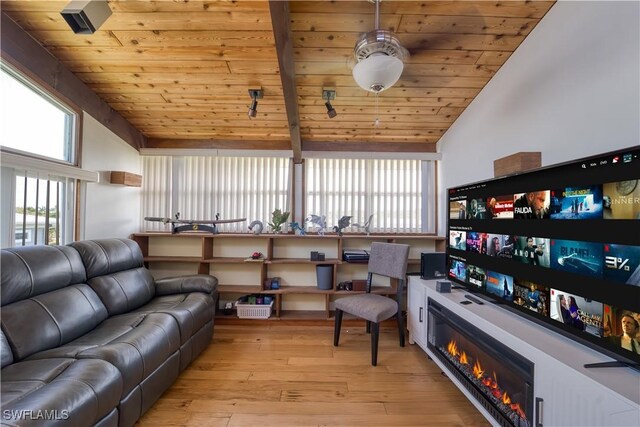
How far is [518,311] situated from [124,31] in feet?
11.0

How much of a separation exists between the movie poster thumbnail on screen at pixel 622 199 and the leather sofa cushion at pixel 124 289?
3.15 metres

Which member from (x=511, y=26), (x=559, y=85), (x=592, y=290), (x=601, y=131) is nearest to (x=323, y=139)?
(x=511, y=26)

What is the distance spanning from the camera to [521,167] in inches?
63.1

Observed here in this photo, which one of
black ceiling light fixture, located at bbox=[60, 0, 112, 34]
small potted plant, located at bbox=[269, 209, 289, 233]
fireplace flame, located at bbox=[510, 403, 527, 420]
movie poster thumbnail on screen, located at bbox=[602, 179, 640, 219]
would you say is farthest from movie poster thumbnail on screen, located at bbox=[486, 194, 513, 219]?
black ceiling light fixture, located at bbox=[60, 0, 112, 34]

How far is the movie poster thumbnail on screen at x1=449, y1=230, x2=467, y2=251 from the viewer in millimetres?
1975

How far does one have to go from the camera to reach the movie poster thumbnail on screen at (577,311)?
1.09 meters

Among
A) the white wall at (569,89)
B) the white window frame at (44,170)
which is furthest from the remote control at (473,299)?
the white window frame at (44,170)

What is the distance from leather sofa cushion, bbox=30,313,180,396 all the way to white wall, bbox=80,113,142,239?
1.27m

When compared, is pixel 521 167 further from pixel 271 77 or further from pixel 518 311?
pixel 271 77

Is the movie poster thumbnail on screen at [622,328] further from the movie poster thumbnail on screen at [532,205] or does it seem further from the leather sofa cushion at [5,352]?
the leather sofa cushion at [5,352]

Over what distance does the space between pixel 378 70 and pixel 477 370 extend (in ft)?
6.59

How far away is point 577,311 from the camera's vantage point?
1166mm

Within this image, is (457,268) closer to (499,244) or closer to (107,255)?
(499,244)

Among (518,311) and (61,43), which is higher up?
(61,43)
